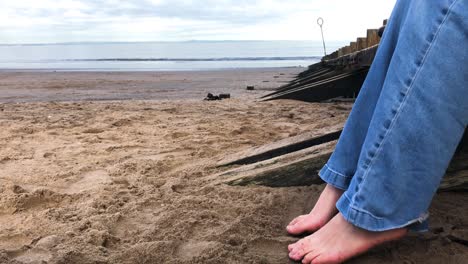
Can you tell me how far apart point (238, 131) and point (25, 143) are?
1834mm

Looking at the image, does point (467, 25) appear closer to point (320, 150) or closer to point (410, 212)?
point (410, 212)

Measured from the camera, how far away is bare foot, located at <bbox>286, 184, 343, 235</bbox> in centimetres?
187

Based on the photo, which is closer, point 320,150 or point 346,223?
point 346,223

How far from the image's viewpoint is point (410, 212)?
57.6 inches

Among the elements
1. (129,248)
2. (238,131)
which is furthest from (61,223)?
(238,131)

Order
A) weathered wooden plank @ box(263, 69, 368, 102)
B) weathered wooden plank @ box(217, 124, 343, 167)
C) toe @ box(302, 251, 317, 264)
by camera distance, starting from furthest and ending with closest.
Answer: weathered wooden plank @ box(263, 69, 368, 102) → weathered wooden plank @ box(217, 124, 343, 167) → toe @ box(302, 251, 317, 264)

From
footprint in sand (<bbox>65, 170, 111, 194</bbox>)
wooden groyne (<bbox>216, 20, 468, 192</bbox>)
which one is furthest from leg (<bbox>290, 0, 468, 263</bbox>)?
footprint in sand (<bbox>65, 170, 111, 194</bbox>)

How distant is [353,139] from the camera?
1791 millimetres

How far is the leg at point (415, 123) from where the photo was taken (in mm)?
1354

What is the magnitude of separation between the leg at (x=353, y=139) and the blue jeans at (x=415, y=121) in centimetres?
10

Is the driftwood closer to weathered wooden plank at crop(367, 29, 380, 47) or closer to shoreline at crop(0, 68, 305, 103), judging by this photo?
weathered wooden plank at crop(367, 29, 380, 47)

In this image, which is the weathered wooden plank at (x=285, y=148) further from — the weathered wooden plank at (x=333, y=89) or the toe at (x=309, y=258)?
the weathered wooden plank at (x=333, y=89)

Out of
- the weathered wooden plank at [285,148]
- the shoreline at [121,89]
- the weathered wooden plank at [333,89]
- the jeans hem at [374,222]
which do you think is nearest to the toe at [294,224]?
the jeans hem at [374,222]

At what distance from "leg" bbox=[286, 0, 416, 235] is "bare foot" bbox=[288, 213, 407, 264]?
0.56ft
